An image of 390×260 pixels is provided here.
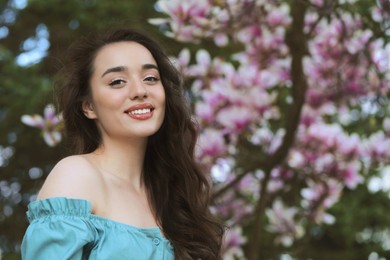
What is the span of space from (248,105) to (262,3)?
60 centimetres

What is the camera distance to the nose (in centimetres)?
255

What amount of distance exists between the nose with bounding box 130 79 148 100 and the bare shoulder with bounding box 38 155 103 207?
0.25m

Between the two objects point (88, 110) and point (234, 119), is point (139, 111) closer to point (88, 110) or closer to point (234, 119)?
point (88, 110)

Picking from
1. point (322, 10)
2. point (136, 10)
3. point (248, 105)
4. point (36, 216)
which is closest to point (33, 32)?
point (136, 10)

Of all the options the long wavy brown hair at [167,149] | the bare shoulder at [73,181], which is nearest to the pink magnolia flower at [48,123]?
the long wavy brown hair at [167,149]

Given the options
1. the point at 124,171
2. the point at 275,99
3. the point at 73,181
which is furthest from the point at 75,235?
the point at 275,99

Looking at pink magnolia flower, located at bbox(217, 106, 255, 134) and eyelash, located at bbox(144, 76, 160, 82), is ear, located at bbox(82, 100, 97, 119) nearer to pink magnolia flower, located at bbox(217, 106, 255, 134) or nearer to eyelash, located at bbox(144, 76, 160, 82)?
eyelash, located at bbox(144, 76, 160, 82)

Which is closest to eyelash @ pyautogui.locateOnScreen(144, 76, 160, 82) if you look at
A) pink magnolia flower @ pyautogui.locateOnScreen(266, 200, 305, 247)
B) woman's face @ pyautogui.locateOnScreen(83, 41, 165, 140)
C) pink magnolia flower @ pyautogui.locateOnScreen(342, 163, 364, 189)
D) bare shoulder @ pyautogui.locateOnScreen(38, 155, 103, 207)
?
woman's face @ pyautogui.locateOnScreen(83, 41, 165, 140)

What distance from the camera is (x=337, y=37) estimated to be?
13.9 feet

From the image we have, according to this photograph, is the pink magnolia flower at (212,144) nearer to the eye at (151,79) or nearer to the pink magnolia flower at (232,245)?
the pink magnolia flower at (232,245)

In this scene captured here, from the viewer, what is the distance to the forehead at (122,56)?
Answer: 2.61 metres

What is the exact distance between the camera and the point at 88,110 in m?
2.67

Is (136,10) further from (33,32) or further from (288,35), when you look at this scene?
(288,35)

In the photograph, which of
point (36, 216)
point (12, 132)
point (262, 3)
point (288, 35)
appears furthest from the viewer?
point (12, 132)
